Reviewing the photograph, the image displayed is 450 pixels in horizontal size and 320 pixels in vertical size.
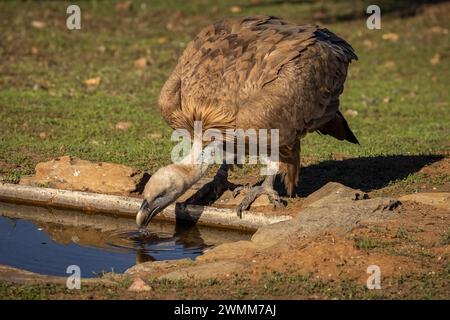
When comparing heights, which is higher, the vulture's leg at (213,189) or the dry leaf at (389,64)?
the dry leaf at (389,64)

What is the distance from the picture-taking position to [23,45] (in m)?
16.4

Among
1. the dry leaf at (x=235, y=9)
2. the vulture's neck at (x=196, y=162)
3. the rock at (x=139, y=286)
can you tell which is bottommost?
the rock at (x=139, y=286)

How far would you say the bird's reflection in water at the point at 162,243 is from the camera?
26.0 ft

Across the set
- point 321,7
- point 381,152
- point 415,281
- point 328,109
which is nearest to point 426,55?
point 321,7

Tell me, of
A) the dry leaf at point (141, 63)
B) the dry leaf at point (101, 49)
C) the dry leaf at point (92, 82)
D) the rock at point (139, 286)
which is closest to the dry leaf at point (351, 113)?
the dry leaf at point (92, 82)

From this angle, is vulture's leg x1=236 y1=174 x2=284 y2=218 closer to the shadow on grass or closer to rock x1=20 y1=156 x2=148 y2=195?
the shadow on grass

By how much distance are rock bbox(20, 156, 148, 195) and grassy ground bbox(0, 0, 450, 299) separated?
1.58ft

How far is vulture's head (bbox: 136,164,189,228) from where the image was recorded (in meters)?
7.65

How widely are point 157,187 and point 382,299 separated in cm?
218

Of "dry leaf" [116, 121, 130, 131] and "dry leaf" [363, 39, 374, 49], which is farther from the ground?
"dry leaf" [363, 39, 374, 49]

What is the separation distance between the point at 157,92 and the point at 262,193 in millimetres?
5592

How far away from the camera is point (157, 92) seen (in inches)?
553

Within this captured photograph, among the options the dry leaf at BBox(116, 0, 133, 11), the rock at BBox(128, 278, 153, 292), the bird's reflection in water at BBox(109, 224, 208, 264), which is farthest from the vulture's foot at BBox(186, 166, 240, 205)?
the dry leaf at BBox(116, 0, 133, 11)

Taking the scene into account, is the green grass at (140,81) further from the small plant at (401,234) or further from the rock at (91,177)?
the small plant at (401,234)
